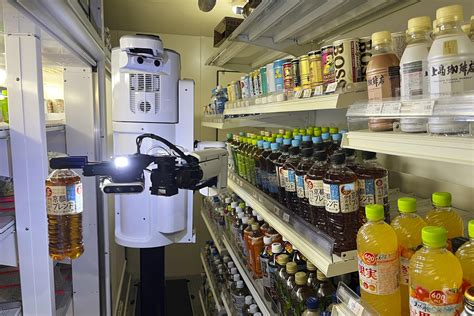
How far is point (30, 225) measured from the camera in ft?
4.25

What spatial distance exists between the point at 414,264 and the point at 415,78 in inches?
16.3

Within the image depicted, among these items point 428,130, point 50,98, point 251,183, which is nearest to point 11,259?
point 251,183

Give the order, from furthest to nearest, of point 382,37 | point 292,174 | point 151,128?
point 151,128 < point 292,174 < point 382,37

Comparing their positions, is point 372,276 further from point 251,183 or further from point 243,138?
point 243,138

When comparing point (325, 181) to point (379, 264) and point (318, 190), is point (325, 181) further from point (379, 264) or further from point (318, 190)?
point (379, 264)

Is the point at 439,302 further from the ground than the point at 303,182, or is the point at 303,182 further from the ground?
the point at 303,182

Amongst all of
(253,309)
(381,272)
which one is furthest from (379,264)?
(253,309)

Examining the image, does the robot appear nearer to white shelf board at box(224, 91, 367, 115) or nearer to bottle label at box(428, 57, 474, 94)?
white shelf board at box(224, 91, 367, 115)

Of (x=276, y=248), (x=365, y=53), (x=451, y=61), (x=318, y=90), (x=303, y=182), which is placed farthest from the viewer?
(x=276, y=248)

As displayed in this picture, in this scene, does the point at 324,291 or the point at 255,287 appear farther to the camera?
the point at 255,287

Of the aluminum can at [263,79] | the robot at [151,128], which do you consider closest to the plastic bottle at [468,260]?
the robot at [151,128]

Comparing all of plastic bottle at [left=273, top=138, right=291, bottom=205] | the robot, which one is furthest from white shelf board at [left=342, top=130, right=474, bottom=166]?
the robot

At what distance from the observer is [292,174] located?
1.41m

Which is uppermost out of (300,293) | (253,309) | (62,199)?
(62,199)
